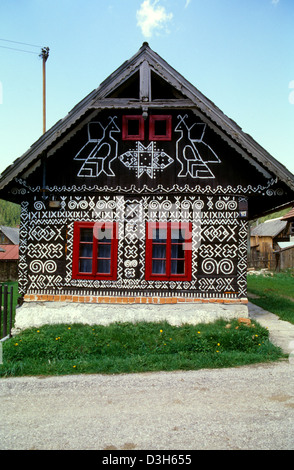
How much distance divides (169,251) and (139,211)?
137 centimetres

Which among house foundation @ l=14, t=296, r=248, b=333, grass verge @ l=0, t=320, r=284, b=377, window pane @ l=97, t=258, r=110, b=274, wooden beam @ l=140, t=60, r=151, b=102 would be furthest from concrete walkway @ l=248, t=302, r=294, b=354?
wooden beam @ l=140, t=60, r=151, b=102

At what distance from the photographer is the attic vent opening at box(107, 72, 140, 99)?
356 inches

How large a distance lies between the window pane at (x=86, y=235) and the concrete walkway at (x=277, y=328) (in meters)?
5.30

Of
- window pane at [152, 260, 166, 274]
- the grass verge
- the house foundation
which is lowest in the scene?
the grass verge

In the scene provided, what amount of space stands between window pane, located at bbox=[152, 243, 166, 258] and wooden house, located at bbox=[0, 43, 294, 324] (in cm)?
3

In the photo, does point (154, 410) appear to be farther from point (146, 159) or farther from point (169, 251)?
point (146, 159)

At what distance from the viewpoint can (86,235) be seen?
9.45 m

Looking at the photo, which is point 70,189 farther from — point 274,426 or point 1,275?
point 1,275

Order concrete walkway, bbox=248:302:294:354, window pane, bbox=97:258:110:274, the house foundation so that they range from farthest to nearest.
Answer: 1. window pane, bbox=97:258:110:274
2. the house foundation
3. concrete walkway, bbox=248:302:294:354

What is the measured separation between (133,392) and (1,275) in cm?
2446

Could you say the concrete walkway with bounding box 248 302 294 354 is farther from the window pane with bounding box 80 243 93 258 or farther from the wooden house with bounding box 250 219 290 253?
the wooden house with bounding box 250 219 290 253

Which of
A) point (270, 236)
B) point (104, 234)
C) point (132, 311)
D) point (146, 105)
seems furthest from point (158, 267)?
point (270, 236)

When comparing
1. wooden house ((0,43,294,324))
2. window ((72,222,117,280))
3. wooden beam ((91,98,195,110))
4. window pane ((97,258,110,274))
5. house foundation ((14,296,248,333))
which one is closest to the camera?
wooden beam ((91,98,195,110))

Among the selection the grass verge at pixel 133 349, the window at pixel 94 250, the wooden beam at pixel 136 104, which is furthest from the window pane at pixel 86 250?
the wooden beam at pixel 136 104
